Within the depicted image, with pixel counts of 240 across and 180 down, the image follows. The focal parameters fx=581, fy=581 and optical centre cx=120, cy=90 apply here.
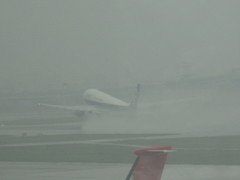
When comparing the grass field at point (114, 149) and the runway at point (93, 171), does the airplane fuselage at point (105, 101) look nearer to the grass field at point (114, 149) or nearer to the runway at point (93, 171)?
the grass field at point (114, 149)

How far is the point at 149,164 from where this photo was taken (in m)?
10.5

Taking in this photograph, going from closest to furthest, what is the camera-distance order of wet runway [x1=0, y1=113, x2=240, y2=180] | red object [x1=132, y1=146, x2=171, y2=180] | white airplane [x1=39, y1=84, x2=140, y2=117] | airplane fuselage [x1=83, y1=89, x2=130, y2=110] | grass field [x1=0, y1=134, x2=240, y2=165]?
red object [x1=132, y1=146, x2=171, y2=180] → wet runway [x1=0, y1=113, x2=240, y2=180] → grass field [x1=0, y1=134, x2=240, y2=165] → airplane fuselage [x1=83, y1=89, x2=130, y2=110] → white airplane [x1=39, y1=84, x2=140, y2=117]

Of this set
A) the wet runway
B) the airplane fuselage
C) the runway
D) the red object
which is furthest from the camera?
the airplane fuselage

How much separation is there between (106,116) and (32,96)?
12.5m

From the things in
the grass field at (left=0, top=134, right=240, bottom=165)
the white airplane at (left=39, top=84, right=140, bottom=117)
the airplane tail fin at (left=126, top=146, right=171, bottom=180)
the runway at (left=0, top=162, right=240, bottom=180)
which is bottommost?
the airplane tail fin at (left=126, top=146, right=171, bottom=180)

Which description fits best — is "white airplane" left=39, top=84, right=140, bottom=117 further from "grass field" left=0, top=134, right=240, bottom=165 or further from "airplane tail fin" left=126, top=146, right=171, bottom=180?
"airplane tail fin" left=126, top=146, right=171, bottom=180

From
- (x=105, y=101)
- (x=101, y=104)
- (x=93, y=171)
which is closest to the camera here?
(x=93, y=171)

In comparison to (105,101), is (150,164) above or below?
below

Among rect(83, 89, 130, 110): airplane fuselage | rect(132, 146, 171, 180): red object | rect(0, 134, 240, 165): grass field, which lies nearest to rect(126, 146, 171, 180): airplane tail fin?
rect(132, 146, 171, 180): red object

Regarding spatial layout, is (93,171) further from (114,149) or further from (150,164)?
(150,164)

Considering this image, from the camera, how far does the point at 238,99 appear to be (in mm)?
33500

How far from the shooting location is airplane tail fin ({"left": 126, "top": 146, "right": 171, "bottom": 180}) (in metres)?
10.3

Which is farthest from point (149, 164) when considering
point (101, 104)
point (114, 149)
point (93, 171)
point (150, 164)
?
point (101, 104)

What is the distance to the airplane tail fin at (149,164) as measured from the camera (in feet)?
33.9
